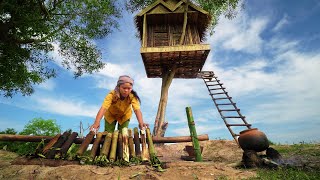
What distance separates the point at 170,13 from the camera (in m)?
13.4

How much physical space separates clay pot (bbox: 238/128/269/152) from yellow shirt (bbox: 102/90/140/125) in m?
3.71

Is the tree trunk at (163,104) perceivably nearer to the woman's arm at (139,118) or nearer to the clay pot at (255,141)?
the clay pot at (255,141)

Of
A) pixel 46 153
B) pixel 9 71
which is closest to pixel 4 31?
pixel 9 71

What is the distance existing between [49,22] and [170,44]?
731 centimetres

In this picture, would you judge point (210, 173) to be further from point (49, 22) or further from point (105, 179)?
point (49, 22)

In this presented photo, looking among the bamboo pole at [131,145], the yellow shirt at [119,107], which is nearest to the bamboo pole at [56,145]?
the yellow shirt at [119,107]

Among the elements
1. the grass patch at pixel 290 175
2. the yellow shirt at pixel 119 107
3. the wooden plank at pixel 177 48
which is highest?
the wooden plank at pixel 177 48

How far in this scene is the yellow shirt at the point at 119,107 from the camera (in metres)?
6.93

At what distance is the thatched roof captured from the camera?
526 inches

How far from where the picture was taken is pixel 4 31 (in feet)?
45.7

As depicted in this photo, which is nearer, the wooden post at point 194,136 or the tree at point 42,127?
the wooden post at point 194,136

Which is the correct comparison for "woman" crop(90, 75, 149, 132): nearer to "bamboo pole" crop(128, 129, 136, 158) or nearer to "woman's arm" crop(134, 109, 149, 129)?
"woman's arm" crop(134, 109, 149, 129)

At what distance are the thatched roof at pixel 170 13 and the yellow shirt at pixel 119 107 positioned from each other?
7.04 meters

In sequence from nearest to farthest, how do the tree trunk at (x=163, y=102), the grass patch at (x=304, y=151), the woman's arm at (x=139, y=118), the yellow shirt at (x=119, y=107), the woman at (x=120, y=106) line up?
the woman at (x=120, y=106)
the yellow shirt at (x=119, y=107)
the woman's arm at (x=139, y=118)
the grass patch at (x=304, y=151)
the tree trunk at (x=163, y=102)
